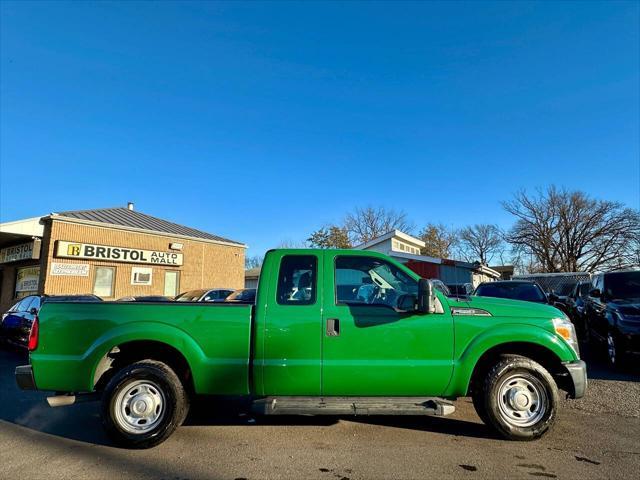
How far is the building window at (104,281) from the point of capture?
2008 centimetres

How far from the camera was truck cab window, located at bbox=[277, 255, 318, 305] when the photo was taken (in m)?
4.30

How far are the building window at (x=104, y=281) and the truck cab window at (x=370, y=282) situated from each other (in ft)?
63.2

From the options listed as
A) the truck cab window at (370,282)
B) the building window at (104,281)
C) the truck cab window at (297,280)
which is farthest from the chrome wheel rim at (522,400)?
the building window at (104,281)

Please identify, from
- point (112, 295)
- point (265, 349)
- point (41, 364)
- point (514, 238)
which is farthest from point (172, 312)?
point (514, 238)

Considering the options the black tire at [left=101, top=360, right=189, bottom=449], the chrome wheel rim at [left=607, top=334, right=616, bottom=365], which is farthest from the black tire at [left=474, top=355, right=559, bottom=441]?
the chrome wheel rim at [left=607, top=334, right=616, bottom=365]

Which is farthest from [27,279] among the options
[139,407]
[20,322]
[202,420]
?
[139,407]

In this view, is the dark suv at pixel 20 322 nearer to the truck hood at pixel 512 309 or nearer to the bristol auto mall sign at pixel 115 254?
the truck hood at pixel 512 309

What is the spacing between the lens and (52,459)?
12.7ft

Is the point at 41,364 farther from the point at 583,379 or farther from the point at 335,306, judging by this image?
the point at 583,379

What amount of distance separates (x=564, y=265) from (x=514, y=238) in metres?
5.66

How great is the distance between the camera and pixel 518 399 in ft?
13.8

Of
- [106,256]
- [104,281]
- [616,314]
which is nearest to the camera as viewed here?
[616,314]

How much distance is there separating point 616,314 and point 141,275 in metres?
21.0

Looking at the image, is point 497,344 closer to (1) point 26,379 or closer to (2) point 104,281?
(1) point 26,379
